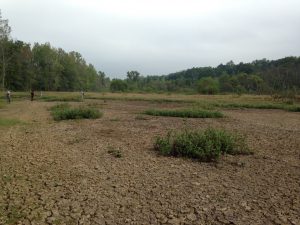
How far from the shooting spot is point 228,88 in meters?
72.0

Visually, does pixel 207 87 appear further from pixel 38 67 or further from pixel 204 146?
pixel 204 146

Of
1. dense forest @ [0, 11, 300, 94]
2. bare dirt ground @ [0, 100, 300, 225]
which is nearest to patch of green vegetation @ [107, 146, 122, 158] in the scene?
bare dirt ground @ [0, 100, 300, 225]

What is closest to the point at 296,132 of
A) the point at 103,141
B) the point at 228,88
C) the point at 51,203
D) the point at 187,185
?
the point at 103,141

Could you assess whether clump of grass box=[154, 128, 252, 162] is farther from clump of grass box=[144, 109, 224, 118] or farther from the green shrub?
the green shrub

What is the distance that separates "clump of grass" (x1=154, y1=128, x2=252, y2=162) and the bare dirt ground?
0.29 metres

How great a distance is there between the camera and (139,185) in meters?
5.83

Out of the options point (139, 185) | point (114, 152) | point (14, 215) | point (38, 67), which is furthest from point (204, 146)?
point (38, 67)


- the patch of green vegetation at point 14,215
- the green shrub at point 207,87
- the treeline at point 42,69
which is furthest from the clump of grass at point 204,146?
the green shrub at point 207,87

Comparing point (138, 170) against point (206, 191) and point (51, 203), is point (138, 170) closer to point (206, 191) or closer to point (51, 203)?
point (206, 191)

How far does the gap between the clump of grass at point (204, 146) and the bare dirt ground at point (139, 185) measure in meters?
0.29

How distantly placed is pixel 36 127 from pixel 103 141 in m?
4.10

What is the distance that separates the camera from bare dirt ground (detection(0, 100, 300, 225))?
4.68 m

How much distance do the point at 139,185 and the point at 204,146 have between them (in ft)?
7.82

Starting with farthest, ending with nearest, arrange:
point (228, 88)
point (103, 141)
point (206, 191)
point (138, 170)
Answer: point (228, 88)
point (103, 141)
point (138, 170)
point (206, 191)
